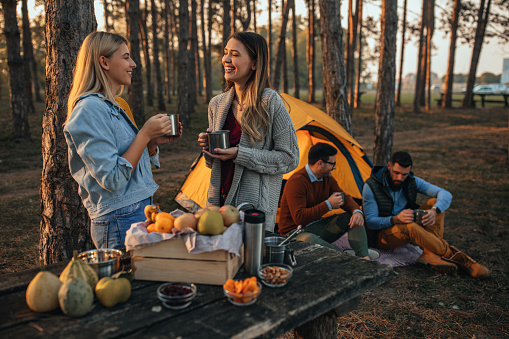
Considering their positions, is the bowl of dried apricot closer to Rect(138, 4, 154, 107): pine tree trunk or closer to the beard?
the beard

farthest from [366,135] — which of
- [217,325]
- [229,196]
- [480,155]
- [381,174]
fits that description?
[217,325]

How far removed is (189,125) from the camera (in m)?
14.6

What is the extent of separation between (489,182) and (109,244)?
8.25 m

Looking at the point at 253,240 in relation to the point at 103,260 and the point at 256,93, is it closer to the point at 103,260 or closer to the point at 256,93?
the point at 103,260

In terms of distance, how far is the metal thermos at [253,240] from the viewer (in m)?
1.79

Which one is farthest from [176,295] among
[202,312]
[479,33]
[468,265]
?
[479,33]

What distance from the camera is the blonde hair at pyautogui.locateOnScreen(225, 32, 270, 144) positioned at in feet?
8.30

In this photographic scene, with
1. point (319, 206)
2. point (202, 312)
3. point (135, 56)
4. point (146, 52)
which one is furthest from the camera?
point (146, 52)

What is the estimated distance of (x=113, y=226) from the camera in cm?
207

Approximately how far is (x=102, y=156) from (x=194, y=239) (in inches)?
24.1

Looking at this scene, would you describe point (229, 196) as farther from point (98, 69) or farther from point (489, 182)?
point (489, 182)

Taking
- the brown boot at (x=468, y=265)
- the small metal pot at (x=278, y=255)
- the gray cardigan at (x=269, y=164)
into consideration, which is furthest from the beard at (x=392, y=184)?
the small metal pot at (x=278, y=255)

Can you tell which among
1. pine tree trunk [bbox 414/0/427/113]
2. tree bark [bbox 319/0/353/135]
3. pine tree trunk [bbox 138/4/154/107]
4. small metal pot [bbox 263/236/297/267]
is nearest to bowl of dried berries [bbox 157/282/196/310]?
small metal pot [bbox 263/236/297/267]

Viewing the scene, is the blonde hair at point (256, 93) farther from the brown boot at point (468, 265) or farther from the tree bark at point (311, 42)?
the tree bark at point (311, 42)
